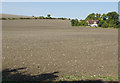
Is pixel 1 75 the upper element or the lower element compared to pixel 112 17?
lower

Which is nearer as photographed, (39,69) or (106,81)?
(106,81)

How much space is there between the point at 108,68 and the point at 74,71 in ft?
9.73

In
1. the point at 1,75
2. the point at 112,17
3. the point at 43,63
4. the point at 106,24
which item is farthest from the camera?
the point at 112,17

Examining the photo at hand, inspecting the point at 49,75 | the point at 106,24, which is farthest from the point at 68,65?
the point at 106,24

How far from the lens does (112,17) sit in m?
104

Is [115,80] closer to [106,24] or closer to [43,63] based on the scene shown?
[43,63]

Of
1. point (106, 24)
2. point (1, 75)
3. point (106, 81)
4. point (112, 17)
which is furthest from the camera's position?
point (112, 17)

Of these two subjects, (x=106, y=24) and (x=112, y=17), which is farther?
(x=112, y=17)

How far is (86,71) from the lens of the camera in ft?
40.5

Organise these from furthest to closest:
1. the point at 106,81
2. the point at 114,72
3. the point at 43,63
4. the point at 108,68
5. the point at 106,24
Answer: the point at 106,24 → the point at 43,63 → the point at 108,68 → the point at 114,72 → the point at 106,81

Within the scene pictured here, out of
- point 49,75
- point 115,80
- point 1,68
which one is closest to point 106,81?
point 115,80

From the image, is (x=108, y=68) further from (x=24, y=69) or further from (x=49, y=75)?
(x=24, y=69)

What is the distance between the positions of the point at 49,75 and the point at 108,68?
5042 millimetres

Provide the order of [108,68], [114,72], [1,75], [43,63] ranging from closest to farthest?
[1,75], [114,72], [108,68], [43,63]
